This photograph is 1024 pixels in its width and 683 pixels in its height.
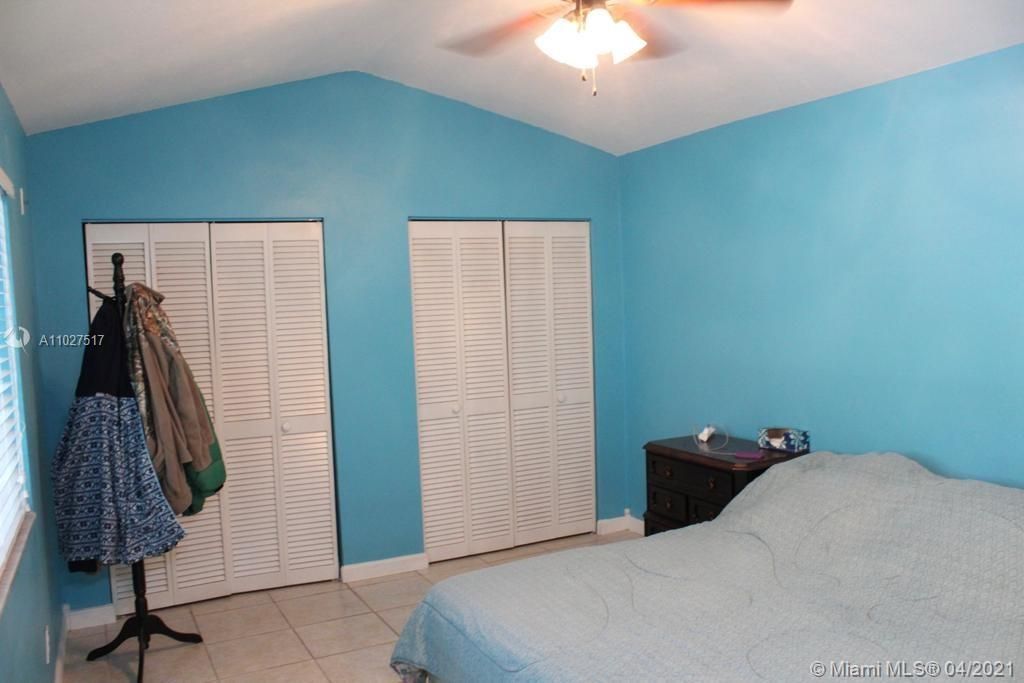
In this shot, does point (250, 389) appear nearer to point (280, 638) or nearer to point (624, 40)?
point (280, 638)

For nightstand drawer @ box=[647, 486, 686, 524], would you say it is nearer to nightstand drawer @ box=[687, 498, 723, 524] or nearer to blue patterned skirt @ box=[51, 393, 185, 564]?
nightstand drawer @ box=[687, 498, 723, 524]

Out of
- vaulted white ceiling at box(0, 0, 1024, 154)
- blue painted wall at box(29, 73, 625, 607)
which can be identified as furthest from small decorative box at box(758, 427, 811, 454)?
vaulted white ceiling at box(0, 0, 1024, 154)

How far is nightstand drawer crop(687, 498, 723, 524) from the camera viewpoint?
3799 mm

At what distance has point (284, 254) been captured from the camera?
14.1 ft

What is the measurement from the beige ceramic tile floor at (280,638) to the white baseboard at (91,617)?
43 mm

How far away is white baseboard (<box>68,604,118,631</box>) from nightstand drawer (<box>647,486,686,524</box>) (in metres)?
2.76

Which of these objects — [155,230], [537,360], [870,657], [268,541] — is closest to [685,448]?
[537,360]

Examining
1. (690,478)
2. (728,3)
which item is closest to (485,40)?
(728,3)

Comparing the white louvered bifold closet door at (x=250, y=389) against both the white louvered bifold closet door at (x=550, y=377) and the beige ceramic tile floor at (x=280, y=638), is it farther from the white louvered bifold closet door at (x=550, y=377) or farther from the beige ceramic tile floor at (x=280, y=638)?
the white louvered bifold closet door at (x=550, y=377)

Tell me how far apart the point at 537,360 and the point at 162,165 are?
7.65ft

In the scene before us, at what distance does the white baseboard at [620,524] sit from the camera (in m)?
5.14

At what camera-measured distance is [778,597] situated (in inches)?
104

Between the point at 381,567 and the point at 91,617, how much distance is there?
1.45m

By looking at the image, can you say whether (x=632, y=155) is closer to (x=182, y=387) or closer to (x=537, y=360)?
(x=537, y=360)
